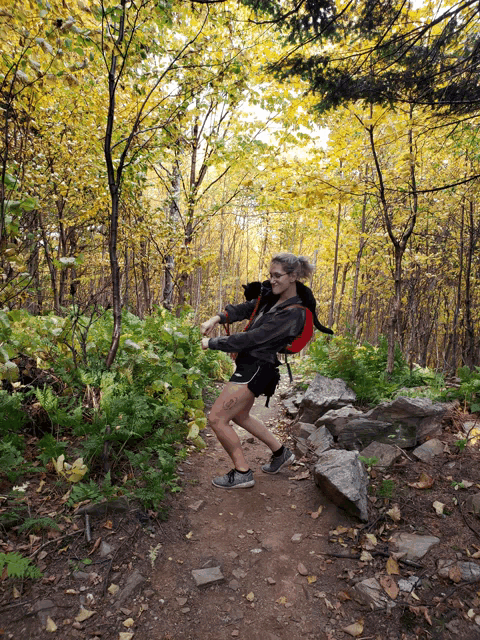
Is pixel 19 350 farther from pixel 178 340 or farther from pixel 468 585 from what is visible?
pixel 468 585

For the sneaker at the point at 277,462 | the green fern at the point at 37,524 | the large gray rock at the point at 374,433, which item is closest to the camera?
the green fern at the point at 37,524

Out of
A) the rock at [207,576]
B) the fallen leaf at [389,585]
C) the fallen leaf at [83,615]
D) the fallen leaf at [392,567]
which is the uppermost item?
the fallen leaf at [83,615]

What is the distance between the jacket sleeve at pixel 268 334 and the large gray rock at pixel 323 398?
2.45 meters

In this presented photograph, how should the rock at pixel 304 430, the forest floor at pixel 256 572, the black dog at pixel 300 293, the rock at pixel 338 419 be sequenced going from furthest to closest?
the rock at pixel 304 430 → the rock at pixel 338 419 → the black dog at pixel 300 293 → the forest floor at pixel 256 572

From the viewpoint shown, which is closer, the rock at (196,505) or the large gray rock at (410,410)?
the rock at (196,505)

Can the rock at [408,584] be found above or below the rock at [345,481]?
below

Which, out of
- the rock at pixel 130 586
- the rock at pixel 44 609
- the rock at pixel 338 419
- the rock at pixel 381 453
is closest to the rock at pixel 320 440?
the rock at pixel 338 419

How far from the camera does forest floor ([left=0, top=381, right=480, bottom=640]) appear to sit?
2141 millimetres

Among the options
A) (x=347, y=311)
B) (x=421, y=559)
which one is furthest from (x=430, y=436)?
(x=347, y=311)

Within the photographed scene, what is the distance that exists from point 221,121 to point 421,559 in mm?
9045

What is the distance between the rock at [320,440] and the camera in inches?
171

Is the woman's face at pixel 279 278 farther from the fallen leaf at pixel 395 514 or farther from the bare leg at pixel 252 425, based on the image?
the fallen leaf at pixel 395 514

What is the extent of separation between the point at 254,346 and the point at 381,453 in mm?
1895

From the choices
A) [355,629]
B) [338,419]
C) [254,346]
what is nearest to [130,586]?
[355,629]
